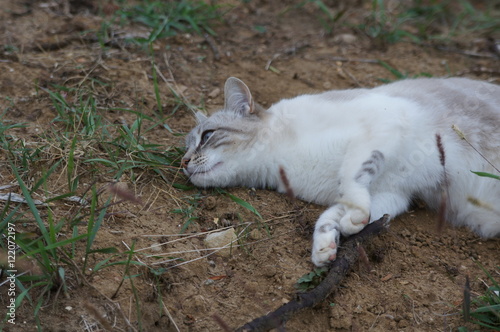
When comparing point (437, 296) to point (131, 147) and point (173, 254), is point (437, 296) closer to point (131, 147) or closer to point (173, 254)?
point (173, 254)

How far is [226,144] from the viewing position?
11.8 feet

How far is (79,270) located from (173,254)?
0.58 metres

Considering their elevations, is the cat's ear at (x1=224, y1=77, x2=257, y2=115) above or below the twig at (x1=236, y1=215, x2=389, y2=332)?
above

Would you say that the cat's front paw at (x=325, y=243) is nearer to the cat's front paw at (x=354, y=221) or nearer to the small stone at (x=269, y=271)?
the cat's front paw at (x=354, y=221)

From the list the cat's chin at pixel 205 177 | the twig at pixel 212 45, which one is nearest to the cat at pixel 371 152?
the cat's chin at pixel 205 177

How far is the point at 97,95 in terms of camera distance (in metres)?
4.27

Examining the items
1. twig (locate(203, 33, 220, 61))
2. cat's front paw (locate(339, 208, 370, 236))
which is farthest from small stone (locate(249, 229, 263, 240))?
twig (locate(203, 33, 220, 61))

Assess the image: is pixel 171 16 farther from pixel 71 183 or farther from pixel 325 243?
pixel 325 243

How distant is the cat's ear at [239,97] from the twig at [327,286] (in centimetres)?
125

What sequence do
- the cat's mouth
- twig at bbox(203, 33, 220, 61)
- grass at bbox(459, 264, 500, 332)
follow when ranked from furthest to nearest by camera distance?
twig at bbox(203, 33, 220, 61) → the cat's mouth → grass at bbox(459, 264, 500, 332)

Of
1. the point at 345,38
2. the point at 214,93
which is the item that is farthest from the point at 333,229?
the point at 345,38

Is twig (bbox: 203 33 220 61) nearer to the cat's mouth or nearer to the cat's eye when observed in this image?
the cat's eye

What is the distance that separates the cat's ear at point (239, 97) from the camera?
3.75 metres

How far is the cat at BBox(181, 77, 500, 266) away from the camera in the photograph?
3357 mm
